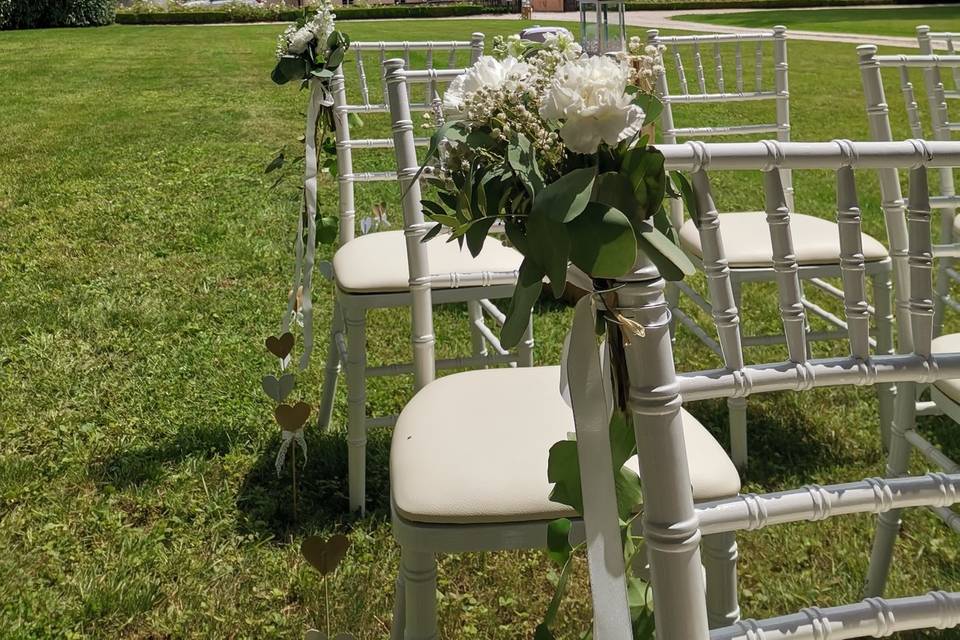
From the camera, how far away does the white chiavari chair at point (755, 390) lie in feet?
2.76

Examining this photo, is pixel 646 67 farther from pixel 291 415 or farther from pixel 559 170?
pixel 291 415

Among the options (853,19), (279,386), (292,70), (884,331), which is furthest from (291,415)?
(853,19)

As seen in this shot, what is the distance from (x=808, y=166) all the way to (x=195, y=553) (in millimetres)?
1762

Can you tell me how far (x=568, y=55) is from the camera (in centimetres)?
91

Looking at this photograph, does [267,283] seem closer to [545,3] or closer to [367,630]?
[367,630]

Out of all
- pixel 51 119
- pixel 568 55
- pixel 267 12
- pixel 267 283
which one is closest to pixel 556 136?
pixel 568 55

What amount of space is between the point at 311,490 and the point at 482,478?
1235mm

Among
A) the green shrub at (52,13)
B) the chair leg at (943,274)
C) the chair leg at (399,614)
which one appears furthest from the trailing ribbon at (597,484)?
the green shrub at (52,13)

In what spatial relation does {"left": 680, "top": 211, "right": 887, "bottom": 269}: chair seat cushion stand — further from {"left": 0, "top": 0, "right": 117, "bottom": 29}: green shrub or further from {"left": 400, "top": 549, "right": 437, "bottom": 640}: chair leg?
{"left": 0, "top": 0, "right": 117, "bottom": 29}: green shrub

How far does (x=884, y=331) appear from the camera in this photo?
2562 millimetres

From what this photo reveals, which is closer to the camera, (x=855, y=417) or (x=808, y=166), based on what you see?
(x=808, y=166)

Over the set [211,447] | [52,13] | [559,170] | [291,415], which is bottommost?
[211,447]

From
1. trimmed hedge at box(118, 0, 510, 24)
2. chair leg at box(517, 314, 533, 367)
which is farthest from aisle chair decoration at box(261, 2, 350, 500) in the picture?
trimmed hedge at box(118, 0, 510, 24)

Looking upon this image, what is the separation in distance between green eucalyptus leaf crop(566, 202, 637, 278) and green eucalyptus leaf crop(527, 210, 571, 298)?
0.04 ft
